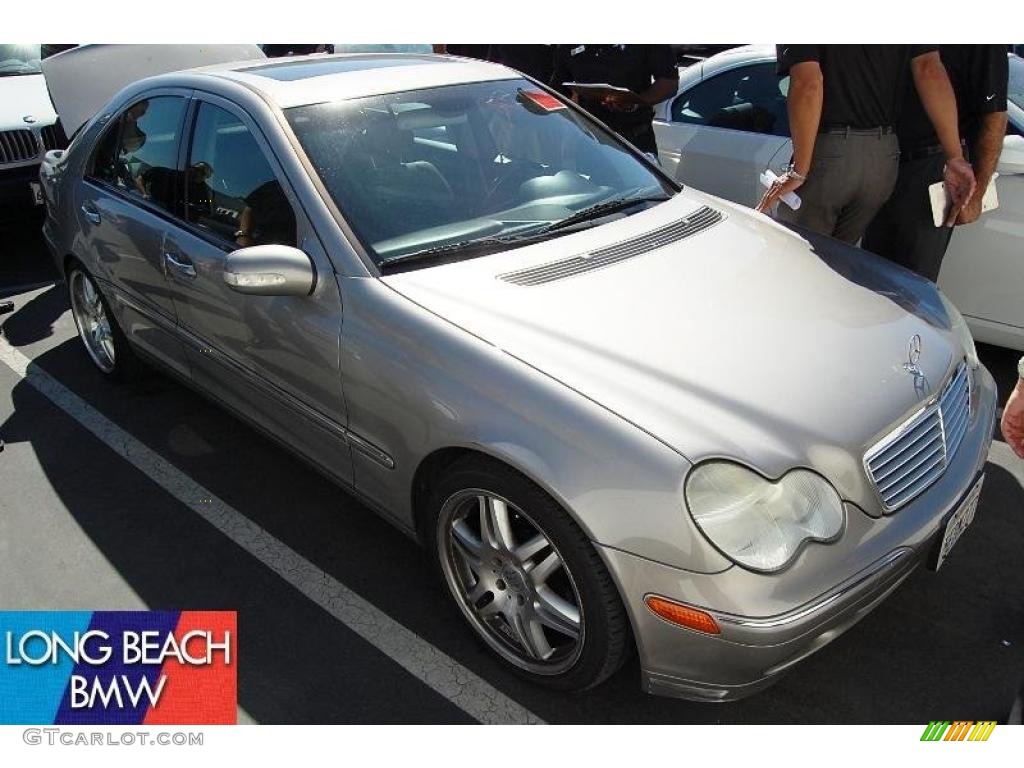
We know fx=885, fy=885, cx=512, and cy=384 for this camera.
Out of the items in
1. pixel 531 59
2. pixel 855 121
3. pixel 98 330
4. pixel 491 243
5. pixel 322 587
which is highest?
pixel 531 59

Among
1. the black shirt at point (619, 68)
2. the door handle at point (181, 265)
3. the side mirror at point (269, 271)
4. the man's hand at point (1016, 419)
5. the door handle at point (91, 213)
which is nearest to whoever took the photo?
the man's hand at point (1016, 419)

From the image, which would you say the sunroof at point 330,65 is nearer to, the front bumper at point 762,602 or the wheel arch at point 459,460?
the wheel arch at point 459,460

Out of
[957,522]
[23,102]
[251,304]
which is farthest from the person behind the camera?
[23,102]

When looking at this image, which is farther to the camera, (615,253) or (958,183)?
(958,183)

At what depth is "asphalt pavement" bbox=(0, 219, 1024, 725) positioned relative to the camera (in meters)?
2.47

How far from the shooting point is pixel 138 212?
11.9ft

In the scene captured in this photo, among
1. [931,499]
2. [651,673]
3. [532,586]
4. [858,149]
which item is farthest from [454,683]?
[858,149]

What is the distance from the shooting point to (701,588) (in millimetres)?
2000

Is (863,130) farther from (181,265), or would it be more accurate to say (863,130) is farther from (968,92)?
(181,265)

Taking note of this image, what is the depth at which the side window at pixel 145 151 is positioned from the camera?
137 inches

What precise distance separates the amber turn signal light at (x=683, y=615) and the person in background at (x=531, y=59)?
482 cm

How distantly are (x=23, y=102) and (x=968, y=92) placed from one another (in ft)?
21.0

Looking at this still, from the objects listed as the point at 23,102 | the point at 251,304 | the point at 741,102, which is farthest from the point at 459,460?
the point at 23,102

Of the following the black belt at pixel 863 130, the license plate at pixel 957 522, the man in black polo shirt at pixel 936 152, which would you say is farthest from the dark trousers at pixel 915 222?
the license plate at pixel 957 522
